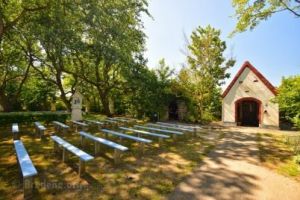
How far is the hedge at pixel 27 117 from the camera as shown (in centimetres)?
1431

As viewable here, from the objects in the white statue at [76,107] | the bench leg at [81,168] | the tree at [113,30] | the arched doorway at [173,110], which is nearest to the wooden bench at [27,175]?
the bench leg at [81,168]

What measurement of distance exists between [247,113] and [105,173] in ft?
53.5

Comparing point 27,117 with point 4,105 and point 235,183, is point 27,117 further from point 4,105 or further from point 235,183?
point 235,183

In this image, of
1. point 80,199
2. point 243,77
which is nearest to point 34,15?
point 80,199

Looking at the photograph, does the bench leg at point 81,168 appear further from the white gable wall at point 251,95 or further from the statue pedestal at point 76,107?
the white gable wall at point 251,95

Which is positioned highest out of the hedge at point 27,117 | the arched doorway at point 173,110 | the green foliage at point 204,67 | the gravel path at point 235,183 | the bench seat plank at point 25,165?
the green foliage at point 204,67

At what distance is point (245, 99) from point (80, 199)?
1637 centimetres

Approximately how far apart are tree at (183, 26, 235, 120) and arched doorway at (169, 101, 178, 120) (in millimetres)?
4288

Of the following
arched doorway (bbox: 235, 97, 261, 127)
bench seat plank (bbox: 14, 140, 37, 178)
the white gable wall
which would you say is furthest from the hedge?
arched doorway (bbox: 235, 97, 261, 127)

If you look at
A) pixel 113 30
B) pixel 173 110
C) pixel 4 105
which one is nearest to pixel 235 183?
pixel 113 30

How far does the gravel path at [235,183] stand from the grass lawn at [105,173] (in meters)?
0.39

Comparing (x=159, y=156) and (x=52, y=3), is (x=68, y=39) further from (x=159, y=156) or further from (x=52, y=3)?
(x=159, y=156)

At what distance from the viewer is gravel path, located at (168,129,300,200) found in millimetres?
4910

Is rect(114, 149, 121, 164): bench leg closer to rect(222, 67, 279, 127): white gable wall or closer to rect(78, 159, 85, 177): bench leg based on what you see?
rect(78, 159, 85, 177): bench leg
